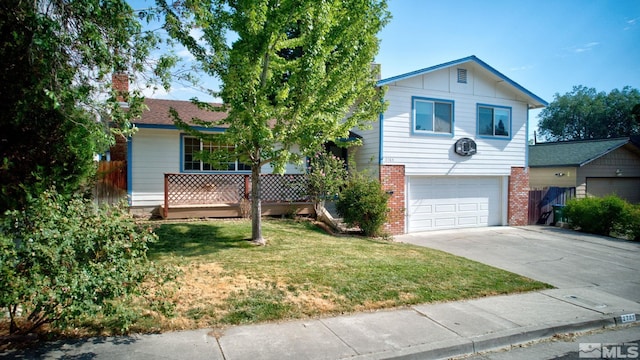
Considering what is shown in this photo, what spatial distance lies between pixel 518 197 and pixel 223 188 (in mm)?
12106

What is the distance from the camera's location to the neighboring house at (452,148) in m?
13.5

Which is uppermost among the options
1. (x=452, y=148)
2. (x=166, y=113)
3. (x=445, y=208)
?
(x=166, y=113)

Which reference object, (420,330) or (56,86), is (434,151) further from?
(56,86)

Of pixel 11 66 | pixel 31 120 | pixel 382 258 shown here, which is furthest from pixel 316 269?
pixel 11 66

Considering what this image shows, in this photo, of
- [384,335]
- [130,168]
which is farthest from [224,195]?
[384,335]

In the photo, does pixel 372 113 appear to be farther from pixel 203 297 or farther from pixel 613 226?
pixel 613 226

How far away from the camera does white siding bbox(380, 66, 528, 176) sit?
1349 cm

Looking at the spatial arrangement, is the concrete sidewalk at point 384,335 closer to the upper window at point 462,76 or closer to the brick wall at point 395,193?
the brick wall at point 395,193

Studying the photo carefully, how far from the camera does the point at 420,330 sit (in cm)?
526

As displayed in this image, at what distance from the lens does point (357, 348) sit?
15.3 feet

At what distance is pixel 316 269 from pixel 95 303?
4.21 metres

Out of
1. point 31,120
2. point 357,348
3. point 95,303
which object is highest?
point 31,120

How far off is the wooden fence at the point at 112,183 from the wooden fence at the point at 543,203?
16377mm

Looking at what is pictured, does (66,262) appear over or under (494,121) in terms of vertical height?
under
